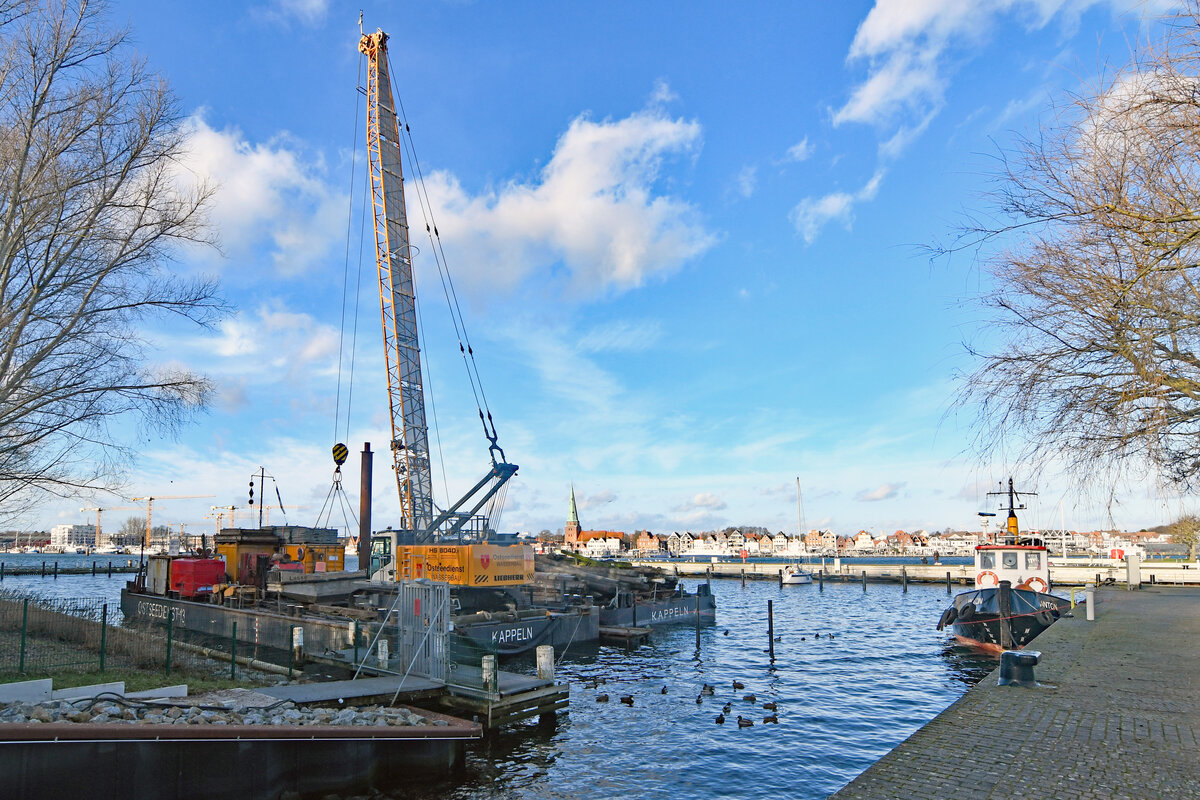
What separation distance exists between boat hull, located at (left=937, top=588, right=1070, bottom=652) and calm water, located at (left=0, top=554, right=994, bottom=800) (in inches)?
37.3

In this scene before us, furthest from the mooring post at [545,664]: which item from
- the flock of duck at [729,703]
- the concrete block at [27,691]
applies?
the concrete block at [27,691]

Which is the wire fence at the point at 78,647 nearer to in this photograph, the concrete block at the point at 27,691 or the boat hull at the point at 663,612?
the concrete block at the point at 27,691

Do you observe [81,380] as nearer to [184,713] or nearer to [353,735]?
[184,713]

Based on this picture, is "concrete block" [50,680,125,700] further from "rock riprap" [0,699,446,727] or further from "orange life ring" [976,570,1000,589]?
"orange life ring" [976,570,1000,589]

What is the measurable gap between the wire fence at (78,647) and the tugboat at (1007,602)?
3010cm

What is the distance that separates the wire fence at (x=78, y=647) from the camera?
1883 centimetres

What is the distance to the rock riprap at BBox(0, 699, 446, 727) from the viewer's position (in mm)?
11500

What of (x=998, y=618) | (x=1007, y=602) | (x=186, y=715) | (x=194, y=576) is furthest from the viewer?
(x=194, y=576)

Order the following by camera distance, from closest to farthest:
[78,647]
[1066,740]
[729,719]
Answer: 1. [1066,740]
2. [729,719]
3. [78,647]

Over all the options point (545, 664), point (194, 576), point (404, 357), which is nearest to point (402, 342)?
point (404, 357)

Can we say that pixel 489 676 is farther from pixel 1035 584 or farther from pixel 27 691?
pixel 1035 584

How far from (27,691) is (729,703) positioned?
59.4ft

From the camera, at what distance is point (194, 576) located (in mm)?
40406

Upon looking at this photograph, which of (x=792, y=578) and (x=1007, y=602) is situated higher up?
(x=1007, y=602)
